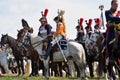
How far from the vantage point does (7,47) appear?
32.0 m

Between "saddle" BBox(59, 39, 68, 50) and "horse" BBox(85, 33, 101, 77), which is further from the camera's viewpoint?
"horse" BBox(85, 33, 101, 77)

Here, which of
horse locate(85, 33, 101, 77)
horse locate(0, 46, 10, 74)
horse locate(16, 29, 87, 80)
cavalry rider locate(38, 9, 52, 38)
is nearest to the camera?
horse locate(16, 29, 87, 80)

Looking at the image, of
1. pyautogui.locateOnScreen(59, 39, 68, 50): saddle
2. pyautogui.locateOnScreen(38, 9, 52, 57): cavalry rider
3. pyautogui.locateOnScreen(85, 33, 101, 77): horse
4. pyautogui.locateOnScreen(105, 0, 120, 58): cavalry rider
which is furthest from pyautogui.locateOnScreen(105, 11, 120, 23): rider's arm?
pyautogui.locateOnScreen(85, 33, 101, 77): horse

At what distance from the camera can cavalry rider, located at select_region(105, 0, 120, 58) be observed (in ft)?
49.6

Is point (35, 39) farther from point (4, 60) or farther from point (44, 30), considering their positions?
point (4, 60)

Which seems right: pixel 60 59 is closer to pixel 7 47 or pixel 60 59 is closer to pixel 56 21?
pixel 56 21

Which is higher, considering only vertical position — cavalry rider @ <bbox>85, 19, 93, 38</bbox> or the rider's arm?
cavalry rider @ <bbox>85, 19, 93, 38</bbox>

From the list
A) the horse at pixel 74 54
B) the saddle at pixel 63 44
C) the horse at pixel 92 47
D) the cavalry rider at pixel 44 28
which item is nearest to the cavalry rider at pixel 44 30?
the cavalry rider at pixel 44 28

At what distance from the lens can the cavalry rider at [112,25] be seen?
15109 millimetres

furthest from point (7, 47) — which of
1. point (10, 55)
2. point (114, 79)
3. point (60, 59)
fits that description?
point (114, 79)

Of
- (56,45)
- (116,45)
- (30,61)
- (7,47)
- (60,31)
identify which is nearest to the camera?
(116,45)

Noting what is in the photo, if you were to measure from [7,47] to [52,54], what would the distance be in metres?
11.1

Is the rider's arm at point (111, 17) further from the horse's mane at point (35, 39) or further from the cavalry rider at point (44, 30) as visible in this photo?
the horse's mane at point (35, 39)

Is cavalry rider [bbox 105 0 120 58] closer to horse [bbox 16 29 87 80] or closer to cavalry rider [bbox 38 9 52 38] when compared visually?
horse [bbox 16 29 87 80]
